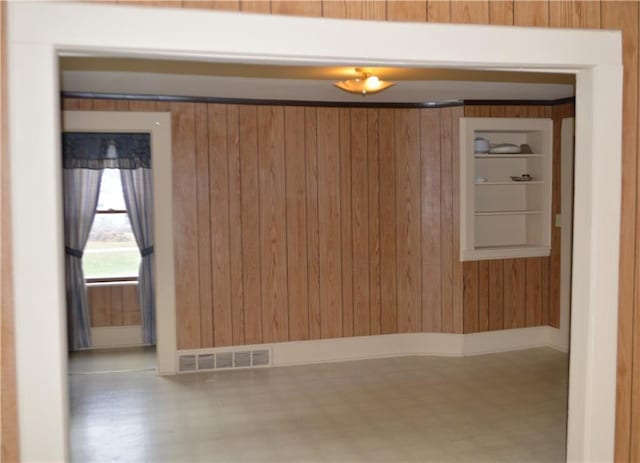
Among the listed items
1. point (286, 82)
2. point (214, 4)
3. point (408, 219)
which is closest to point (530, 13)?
point (214, 4)

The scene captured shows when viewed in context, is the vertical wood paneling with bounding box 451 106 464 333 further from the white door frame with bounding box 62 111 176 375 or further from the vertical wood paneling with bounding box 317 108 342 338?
the white door frame with bounding box 62 111 176 375

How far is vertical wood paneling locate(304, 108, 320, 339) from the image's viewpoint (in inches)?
227

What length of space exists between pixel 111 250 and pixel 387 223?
3.01 meters

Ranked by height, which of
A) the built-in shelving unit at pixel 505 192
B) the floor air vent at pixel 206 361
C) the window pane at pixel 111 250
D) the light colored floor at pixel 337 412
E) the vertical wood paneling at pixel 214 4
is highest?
the vertical wood paneling at pixel 214 4

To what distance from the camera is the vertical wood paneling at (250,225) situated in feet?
18.4

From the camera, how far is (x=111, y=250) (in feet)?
22.8

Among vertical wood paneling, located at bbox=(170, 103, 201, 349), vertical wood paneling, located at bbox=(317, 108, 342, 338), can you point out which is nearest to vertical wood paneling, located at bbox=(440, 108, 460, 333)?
vertical wood paneling, located at bbox=(317, 108, 342, 338)

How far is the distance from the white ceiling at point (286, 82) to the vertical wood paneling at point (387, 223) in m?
0.28

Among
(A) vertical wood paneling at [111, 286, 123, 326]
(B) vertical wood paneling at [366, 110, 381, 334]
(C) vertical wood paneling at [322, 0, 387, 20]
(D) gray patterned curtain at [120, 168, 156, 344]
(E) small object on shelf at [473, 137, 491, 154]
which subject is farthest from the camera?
(A) vertical wood paneling at [111, 286, 123, 326]

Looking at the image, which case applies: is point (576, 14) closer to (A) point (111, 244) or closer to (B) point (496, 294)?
(B) point (496, 294)

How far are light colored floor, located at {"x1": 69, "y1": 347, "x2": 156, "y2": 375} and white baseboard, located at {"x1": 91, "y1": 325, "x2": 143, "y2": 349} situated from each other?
0.13 meters

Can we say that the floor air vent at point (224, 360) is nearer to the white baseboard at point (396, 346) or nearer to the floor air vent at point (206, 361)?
the floor air vent at point (206, 361)

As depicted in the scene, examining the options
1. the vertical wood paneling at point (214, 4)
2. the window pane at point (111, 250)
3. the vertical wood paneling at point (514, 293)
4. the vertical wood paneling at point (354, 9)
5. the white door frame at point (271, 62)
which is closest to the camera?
the white door frame at point (271, 62)

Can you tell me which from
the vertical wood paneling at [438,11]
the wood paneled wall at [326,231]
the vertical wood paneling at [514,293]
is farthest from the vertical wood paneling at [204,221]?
the vertical wood paneling at [438,11]
